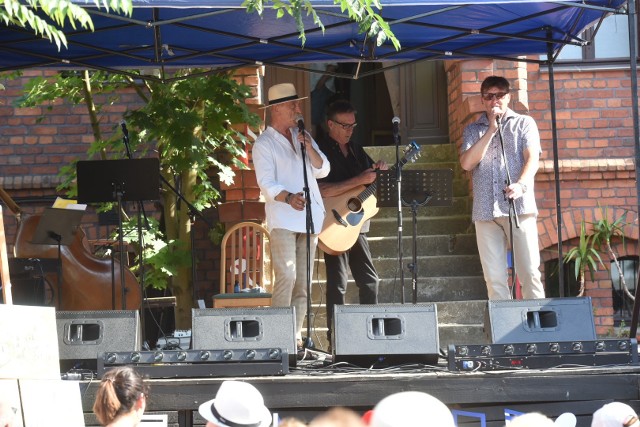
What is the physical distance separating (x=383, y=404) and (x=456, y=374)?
11.3ft

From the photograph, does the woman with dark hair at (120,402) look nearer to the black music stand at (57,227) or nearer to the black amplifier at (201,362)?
the black amplifier at (201,362)

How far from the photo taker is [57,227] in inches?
322

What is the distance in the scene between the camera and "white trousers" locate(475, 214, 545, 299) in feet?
25.2

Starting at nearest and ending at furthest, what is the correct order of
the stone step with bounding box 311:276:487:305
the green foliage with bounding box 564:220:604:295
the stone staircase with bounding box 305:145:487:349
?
the stone staircase with bounding box 305:145:487:349
the stone step with bounding box 311:276:487:305
the green foliage with bounding box 564:220:604:295

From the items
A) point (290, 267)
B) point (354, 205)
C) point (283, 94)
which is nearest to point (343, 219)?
point (354, 205)

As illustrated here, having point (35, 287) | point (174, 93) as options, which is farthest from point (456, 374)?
point (174, 93)

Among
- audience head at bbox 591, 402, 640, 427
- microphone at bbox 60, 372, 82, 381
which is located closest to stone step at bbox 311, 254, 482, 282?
microphone at bbox 60, 372, 82, 381

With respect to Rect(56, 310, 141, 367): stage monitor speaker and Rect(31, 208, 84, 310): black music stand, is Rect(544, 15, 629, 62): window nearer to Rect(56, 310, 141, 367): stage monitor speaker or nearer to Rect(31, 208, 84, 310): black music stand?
Rect(31, 208, 84, 310): black music stand

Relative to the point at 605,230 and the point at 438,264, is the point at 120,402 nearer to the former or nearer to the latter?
the point at 438,264

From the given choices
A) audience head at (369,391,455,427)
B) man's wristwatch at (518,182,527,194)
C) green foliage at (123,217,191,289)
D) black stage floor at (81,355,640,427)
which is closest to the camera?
audience head at (369,391,455,427)

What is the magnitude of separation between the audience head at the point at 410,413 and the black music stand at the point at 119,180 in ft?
17.6

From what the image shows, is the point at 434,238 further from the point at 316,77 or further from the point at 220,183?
the point at 316,77

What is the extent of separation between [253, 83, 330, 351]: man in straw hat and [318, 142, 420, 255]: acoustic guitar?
401 mm

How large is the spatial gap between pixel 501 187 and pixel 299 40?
1838 mm
